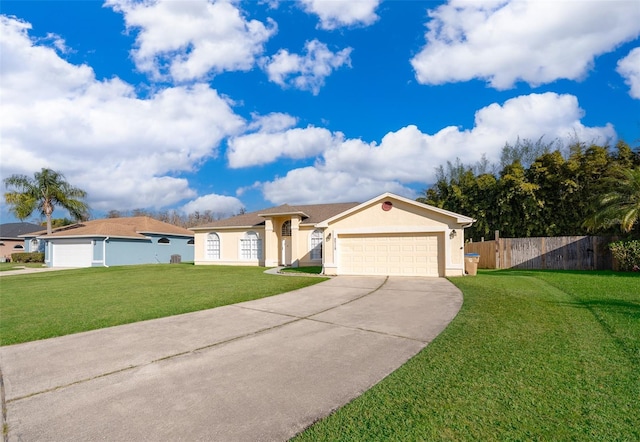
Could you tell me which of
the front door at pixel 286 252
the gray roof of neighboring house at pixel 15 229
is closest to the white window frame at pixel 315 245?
the front door at pixel 286 252

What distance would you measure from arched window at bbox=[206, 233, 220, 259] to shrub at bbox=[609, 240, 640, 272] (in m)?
22.5

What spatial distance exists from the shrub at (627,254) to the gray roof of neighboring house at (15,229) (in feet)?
169

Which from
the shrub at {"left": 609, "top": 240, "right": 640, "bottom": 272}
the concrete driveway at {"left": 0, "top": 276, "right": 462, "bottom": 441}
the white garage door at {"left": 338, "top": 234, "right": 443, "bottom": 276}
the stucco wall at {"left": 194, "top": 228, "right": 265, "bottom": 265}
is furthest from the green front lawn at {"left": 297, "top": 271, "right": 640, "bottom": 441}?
the stucco wall at {"left": 194, "top": 228, "right": 265, "bottom": 265}

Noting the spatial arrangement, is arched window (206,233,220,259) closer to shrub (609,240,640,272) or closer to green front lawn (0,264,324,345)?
green front lawn (0,264,324,345)

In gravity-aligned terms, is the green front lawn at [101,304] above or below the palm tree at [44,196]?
below

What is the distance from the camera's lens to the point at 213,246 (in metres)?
25.1

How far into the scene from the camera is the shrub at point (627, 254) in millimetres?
14547

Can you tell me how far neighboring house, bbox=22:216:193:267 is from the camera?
2620 centimetres

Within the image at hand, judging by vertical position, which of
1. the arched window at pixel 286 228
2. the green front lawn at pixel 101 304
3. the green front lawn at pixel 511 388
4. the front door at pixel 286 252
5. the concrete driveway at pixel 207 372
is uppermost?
the arched window at pixel 286 228

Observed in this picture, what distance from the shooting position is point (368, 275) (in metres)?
15.5

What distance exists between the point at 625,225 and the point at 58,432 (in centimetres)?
1924

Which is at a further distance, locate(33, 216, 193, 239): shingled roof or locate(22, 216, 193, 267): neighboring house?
locate(33, 216, 193, 239): shingled roof

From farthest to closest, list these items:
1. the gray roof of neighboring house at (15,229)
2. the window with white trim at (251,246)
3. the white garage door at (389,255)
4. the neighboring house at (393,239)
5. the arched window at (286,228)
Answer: the gray roof of neighboring house at (15,229)
the window with white trim at (251,246)
the arched window at (286,228)
the white garage door at (389,255)
the neighboring house at (393,239)

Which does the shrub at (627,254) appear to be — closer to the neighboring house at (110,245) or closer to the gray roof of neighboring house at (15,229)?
the neighboring house at (110,245)
